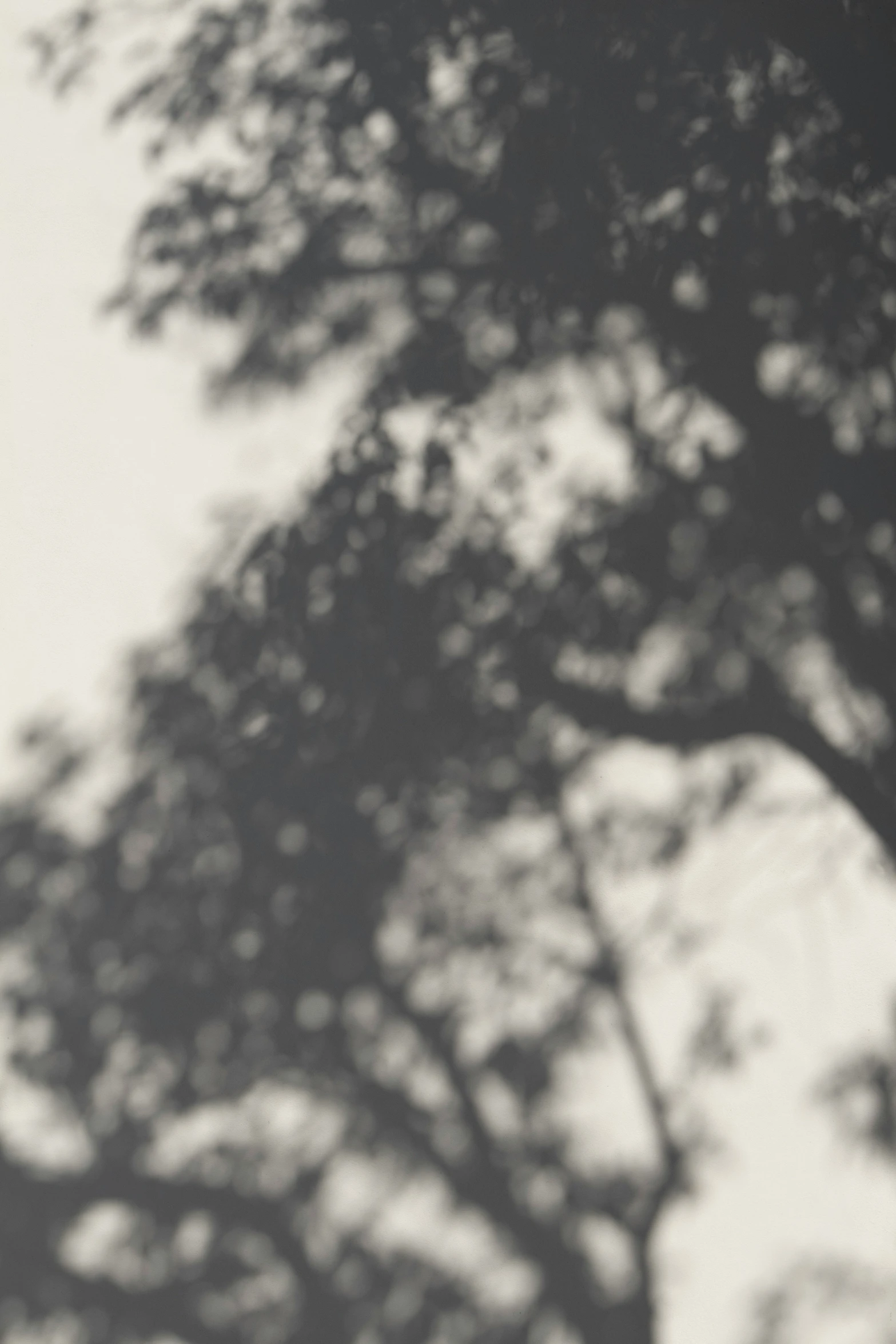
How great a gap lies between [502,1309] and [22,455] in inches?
107

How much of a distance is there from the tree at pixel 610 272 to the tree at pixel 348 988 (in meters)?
0.35

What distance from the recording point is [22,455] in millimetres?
3650

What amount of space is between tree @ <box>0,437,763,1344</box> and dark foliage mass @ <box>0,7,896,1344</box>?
0.4 inches

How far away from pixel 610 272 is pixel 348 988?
2252 millimetres

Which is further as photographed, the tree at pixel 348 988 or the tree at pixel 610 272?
the tree at pixel 610 272

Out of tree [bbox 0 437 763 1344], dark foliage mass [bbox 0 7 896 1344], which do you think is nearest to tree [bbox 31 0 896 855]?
dark foliage mass [bbox 0 7 896 1344]

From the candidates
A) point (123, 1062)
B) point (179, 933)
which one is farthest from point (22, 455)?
point (123, 1062)

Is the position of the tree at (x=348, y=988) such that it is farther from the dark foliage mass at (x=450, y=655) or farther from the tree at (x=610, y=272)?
the tree at (x=610, y=272)

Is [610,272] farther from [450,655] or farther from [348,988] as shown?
[348,988]

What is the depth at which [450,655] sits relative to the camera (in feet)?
12.0

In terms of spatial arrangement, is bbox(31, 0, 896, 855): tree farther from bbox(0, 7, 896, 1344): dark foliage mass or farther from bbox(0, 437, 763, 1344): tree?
bbox(0, 437, 763, 1344): tree

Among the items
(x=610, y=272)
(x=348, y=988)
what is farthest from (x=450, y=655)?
(x=610, y=272)

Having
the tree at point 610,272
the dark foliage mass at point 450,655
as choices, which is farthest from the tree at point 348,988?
the tree at point 610,272

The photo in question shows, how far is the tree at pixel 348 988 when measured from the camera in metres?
3.25
